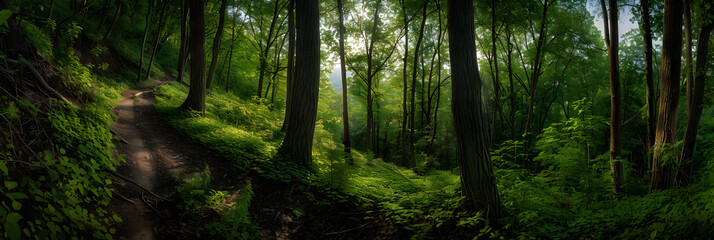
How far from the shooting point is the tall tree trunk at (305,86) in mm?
6133

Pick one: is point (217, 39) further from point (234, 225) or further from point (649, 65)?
point (649, 65)

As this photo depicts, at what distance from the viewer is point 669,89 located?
4.95 meters

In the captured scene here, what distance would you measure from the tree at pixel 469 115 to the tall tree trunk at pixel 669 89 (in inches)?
131

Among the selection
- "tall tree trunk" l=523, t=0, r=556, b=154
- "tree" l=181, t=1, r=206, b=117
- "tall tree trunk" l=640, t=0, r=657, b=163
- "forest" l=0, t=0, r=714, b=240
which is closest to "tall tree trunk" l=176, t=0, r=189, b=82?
"forest" l=0, t=0, r=714, b=240

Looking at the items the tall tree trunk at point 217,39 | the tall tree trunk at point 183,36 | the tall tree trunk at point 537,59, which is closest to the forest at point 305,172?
the tall tree trunk at point 217,39

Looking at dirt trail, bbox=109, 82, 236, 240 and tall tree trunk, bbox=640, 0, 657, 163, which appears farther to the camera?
tall tree trunk, bbox=640, 0, 657, 163

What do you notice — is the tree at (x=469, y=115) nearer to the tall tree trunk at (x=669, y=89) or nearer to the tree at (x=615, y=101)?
the tall tree trunk at (x=669, y=89)

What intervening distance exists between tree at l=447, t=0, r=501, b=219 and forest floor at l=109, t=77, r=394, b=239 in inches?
53.0

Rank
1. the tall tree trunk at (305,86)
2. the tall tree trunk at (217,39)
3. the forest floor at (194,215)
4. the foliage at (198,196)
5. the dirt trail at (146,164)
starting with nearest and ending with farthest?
1. the dirt trail at (146,164)
2. the forest floor at (194,215)
3. the foliage at (198,196)
4. the tall tree trunk at (305,86)
5. the tall tree trunk at (217,39)

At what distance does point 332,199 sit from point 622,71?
80.8ft

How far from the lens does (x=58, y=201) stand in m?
2.45

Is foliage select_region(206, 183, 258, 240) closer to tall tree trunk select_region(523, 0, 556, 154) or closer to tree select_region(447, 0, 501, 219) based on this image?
tree select_region(447, 0, 501, 219)

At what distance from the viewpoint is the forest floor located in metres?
3.34

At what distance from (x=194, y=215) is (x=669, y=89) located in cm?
802
